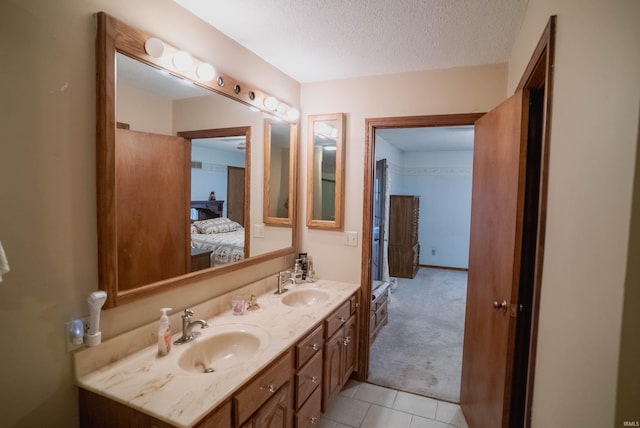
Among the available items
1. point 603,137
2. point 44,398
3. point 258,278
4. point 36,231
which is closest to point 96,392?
point 44,398

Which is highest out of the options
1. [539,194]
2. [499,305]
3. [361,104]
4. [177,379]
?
[361,104]

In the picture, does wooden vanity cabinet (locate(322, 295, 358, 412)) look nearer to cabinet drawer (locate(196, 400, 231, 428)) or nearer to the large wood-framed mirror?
the large wood-framed mirror

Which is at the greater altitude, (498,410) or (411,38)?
(411,38)

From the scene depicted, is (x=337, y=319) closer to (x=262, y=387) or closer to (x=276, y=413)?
(x=276, y=413)

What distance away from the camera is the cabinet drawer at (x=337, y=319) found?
194 cm

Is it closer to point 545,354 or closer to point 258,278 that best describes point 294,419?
point 258,278

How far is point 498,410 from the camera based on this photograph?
159 centimetres

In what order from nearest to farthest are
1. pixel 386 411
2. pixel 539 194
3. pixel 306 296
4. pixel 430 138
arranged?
pixel 539 194
pixel 386 411
pixel 306 296
pixel 430 138

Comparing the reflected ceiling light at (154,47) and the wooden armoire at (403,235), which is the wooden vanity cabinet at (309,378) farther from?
the wooden armoire at (403,235)

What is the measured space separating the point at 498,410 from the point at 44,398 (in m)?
1.97

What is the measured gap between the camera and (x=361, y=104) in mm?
2469

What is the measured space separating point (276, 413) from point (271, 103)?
1895mm

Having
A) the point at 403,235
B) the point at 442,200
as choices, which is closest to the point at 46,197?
the point at 403,235

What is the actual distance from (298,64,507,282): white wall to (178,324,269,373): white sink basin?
3.68 ft
